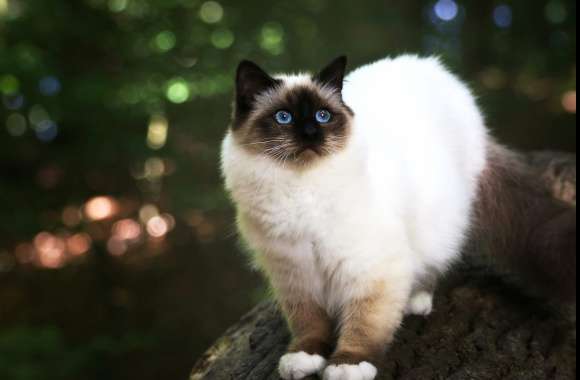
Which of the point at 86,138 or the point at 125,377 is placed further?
the point at 125,377

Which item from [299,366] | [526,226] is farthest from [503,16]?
[299,366]

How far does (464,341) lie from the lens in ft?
6.37

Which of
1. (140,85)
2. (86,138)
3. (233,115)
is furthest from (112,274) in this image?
(233,115)

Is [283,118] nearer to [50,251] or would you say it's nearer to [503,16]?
[50,251]

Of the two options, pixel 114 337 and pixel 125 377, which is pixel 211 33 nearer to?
pixel 114 337

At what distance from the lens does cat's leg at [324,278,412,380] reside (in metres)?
1.76

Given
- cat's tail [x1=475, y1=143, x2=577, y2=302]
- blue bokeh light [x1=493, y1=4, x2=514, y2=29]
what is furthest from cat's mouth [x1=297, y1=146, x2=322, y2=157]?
blue bokeh light [x1=493, y1=4, x2=514, y2=29]

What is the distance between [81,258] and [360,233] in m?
2.72

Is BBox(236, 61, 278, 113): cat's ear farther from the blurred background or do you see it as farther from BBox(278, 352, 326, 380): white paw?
the blurred background

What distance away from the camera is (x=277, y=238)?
1853 millimetres

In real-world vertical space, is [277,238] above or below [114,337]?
above

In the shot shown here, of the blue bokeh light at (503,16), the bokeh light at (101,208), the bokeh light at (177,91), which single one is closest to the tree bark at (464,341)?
the bokeh light at (177,91)

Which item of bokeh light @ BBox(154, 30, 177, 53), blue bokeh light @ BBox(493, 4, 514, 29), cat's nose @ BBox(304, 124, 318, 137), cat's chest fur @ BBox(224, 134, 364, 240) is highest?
blue bokeh light @ BBox(493, 4, 514, 29)

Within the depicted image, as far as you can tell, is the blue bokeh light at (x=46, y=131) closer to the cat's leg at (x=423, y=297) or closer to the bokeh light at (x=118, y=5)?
the bokeh light at (x=118, y=5)
